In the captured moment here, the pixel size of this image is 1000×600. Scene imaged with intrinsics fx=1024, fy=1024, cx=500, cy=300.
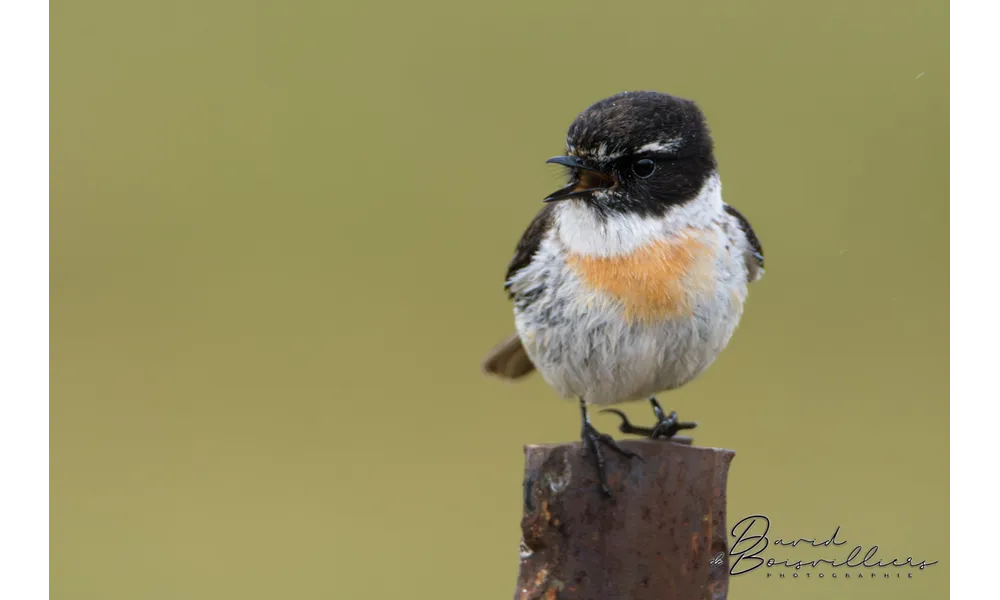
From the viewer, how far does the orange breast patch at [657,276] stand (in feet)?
12.1

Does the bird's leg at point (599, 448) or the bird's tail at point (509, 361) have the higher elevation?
the bird's tail at point (509, 361)

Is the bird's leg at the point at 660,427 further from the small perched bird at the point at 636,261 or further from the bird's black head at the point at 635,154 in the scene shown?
the bird's black head at the point at 635,154

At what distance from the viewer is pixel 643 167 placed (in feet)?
12.4

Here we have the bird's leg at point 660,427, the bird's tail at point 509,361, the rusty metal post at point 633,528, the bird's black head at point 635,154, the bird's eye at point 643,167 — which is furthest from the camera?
the bird's tail at point 509,361

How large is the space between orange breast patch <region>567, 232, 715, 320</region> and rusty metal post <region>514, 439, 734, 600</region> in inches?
33.6

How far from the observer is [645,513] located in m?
2.82

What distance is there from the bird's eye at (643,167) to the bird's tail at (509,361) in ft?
3.89

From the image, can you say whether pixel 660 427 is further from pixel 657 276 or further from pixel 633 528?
pixel 633 528

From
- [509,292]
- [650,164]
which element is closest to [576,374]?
[509,292]

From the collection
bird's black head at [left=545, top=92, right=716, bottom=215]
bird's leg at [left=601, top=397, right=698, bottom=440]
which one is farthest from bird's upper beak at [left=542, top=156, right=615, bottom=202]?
bird's leg at [left=601, top=397, right=698, bottom=440]

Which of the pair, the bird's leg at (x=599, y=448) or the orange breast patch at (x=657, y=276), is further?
the orange breast patch at (x=657, y=276)

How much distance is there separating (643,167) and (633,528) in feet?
4.89

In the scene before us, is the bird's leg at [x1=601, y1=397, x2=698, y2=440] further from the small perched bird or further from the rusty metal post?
the rusty metal post

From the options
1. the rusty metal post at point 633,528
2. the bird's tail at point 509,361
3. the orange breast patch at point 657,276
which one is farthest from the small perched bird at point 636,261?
the rusty metal post at point 633,528
